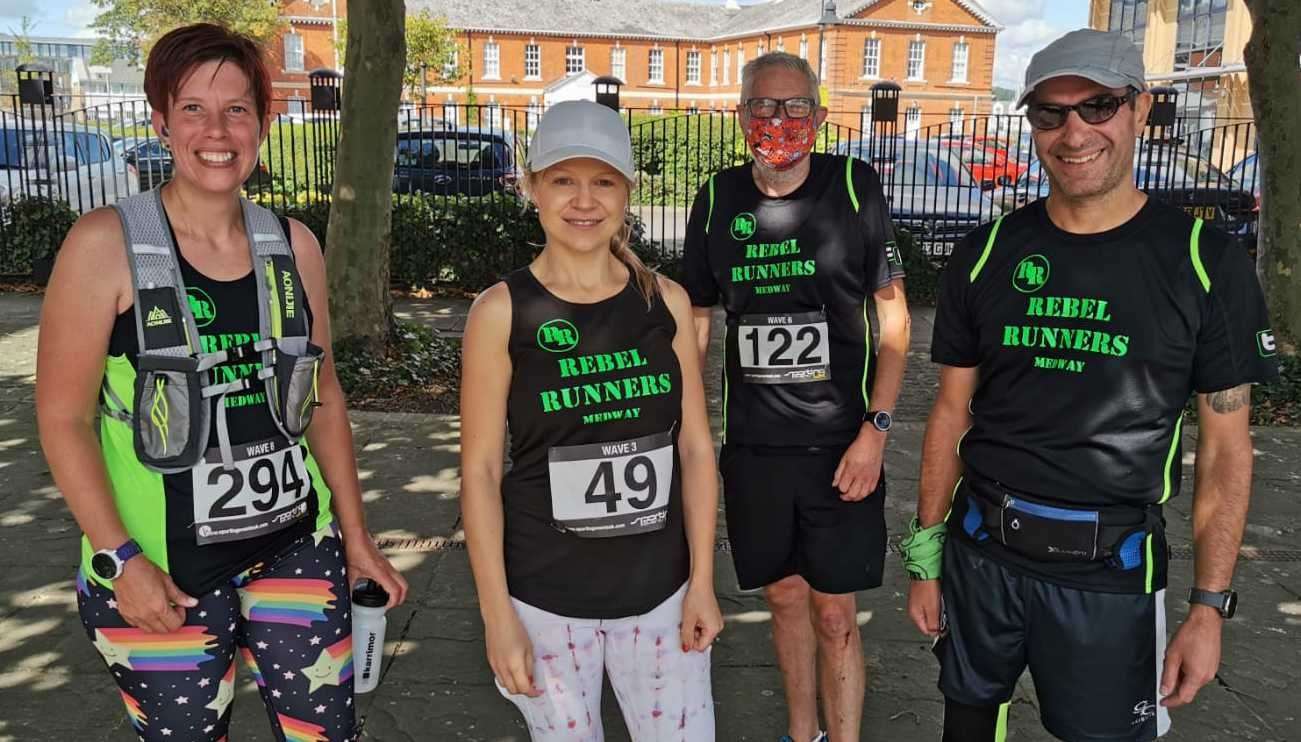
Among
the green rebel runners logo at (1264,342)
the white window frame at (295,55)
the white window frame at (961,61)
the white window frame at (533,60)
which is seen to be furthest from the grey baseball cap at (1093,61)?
the white window frame at (295,55)

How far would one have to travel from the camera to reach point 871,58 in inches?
2391

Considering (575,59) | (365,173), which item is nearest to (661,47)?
(575,59)

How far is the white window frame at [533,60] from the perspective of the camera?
212 ft

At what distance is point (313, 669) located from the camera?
229 centimetres

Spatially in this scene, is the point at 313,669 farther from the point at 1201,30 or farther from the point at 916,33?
the point at 916,33

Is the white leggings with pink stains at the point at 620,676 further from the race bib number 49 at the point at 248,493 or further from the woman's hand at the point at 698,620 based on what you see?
the race bib number 49 at the point at 248,493

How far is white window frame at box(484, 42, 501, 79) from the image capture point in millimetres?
63875

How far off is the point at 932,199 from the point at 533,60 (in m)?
54.9

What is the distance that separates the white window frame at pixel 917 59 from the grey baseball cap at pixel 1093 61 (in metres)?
63.4

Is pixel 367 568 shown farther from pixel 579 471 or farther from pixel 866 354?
pixel 866 354

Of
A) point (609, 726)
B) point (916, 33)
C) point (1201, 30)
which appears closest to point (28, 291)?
point (609, 726)

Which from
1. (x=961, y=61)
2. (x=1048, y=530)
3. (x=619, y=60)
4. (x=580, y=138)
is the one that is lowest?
(x=1048, y=530)

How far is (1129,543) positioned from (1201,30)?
43512mm

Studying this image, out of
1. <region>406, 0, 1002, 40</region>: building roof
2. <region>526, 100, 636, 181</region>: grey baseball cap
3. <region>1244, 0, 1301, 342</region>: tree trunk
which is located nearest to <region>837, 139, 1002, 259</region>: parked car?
<region>1244, 0, 1301, 342</region>: tree trunk
